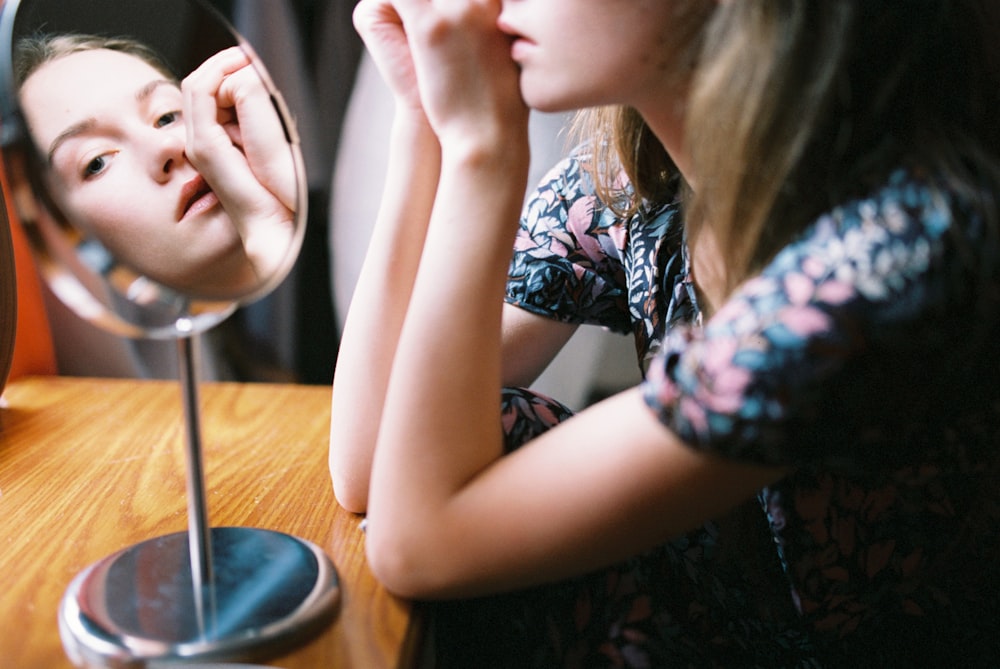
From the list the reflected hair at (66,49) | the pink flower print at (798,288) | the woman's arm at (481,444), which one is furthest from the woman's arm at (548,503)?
the reflected hair at (66,49)

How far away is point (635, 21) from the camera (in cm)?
62

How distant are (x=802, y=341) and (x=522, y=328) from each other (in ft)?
1.64

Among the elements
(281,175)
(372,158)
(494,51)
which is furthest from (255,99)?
(372,158)

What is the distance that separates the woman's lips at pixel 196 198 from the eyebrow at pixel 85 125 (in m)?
0.07

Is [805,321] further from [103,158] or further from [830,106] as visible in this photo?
[103,158]

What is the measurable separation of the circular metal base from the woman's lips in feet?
0.87

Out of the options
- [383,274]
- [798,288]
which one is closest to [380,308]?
[383,274]

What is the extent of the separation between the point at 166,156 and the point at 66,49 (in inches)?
3.6

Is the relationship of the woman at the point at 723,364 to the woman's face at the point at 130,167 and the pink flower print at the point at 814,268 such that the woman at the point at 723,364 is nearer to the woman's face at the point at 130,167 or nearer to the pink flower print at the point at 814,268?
the pink flower print at the point at 814,268

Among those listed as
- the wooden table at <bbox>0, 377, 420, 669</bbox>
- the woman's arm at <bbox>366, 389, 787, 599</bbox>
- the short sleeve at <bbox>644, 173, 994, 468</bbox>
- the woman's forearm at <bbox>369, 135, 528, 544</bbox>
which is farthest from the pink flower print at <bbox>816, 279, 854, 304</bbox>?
the wooden table at <bbox>0, 377, 420, 669</bbox>

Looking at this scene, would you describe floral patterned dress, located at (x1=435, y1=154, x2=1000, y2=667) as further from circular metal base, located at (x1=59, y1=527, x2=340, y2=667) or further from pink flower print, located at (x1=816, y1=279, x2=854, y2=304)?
circular metal base, located at (x1=59, y1=527, x2=340, y2=667)

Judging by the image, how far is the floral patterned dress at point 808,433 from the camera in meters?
0.50

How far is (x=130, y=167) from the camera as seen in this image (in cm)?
58

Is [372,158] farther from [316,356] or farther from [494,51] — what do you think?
[494,51]
